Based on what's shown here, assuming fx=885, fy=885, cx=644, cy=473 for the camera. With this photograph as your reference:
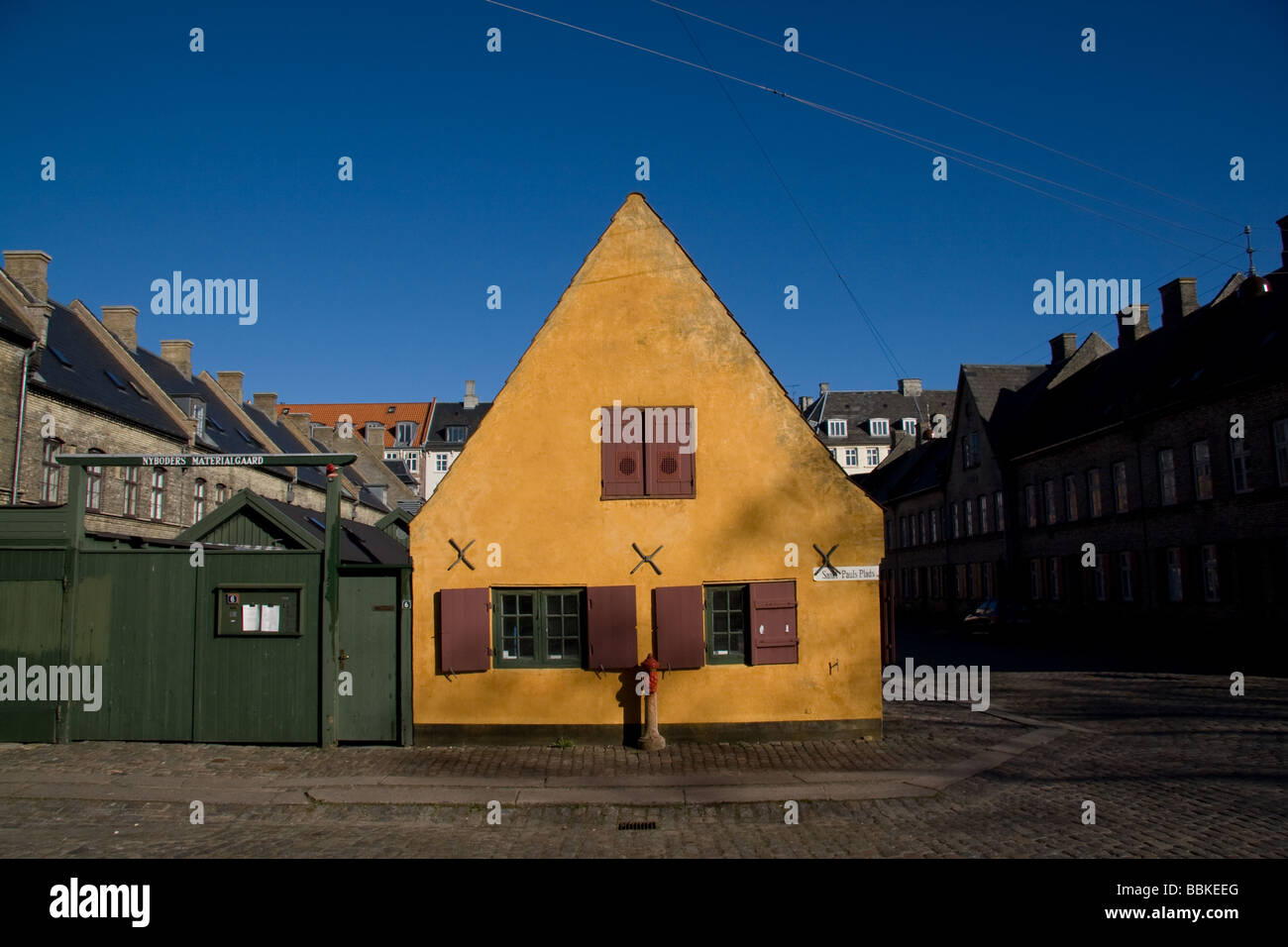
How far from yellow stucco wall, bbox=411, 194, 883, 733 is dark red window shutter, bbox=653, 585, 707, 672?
0.21 meters

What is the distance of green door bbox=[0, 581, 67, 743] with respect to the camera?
39.4 feet

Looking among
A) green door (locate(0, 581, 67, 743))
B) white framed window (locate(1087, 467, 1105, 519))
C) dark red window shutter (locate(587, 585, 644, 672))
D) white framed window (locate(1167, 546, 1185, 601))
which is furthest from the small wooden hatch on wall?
white framed window (locate(1087, 467, 1105, 519))

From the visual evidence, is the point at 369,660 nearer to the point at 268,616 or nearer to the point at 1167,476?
the point at 268,616

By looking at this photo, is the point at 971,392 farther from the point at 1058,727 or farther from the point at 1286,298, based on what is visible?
the point at 1058,727

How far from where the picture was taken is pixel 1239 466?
26.7 m

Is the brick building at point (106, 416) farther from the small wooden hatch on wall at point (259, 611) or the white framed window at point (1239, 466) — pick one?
the white framed window at point (1239, 466)

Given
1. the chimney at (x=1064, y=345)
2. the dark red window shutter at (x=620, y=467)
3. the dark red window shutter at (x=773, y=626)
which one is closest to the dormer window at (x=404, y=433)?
the chimney at (x=1064, y=345)

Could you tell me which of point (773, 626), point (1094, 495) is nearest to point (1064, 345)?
point (1094, 495)

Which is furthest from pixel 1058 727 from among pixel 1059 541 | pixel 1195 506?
pixel 1059 541

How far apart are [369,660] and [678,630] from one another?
13.9ft

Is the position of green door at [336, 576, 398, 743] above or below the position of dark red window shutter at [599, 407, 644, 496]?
below

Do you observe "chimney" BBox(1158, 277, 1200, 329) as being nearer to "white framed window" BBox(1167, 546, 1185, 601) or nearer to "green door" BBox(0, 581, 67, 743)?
"white framed window" BBox(1167, 546, 1185, 601)

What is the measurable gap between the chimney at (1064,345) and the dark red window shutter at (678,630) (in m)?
39.4

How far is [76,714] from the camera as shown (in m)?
12.1
